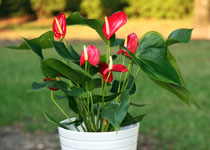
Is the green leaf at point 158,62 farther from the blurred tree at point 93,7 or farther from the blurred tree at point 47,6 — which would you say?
the blurred tree at point 47,6

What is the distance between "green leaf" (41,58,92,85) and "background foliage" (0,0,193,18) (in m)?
12.4

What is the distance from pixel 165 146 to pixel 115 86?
1.17 m

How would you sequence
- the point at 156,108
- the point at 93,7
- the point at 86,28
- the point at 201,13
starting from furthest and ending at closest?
the point at 93,7, the point at 86,28, the point at 201,13, the point at 156,108

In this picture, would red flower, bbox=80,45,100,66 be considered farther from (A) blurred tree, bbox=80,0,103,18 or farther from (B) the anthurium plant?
(A) blurred tree, bbox=80,0,103,18

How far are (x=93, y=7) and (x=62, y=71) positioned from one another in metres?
12.9

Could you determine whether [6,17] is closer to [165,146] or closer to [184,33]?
[165,146]

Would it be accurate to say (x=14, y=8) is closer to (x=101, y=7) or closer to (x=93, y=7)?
(x=93, y=7)

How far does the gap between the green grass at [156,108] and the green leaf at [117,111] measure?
1295mm

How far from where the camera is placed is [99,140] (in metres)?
1.15

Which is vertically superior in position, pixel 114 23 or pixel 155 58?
pixel 114 23

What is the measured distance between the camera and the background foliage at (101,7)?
523 inches

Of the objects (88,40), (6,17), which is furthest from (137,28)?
(6,17)

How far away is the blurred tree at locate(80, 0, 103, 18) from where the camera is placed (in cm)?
1366

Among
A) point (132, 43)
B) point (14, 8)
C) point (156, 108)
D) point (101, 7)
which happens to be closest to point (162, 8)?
point (101, 7)
